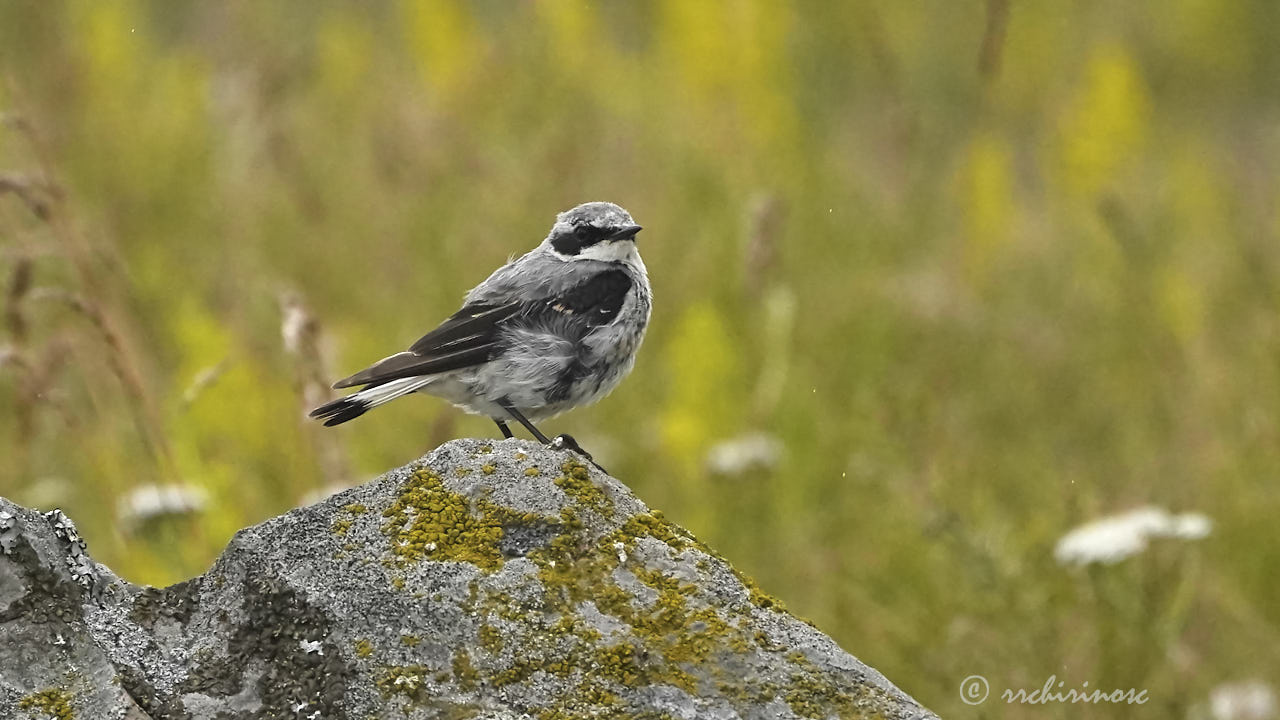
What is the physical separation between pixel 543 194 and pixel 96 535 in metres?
3.61

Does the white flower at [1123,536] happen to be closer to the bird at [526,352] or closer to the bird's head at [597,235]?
the bird at [526,352]

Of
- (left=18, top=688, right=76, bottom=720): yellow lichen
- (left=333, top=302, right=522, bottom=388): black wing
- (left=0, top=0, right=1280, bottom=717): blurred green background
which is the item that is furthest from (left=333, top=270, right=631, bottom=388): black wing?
(left=18, top=688, right=76, bottom=720): yellow lichen

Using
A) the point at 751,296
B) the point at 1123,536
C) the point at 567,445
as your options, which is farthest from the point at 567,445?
the point at 751,296

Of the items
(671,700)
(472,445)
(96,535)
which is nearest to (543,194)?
(96,535)

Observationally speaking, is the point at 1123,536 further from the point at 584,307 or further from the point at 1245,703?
the point at 584,307

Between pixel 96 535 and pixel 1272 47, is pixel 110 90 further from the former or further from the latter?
pixel 1272 47

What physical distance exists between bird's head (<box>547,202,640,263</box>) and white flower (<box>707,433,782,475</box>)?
78.0 inches

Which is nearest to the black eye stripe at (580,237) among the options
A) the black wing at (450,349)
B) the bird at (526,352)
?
the bird at (526,352)

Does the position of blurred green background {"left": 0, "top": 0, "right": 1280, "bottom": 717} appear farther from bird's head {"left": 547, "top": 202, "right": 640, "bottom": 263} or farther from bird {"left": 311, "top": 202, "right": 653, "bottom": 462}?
bird's head {"left": 547, "top": 202, "right": 640, "bottom": 263}

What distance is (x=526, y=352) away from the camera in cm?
428

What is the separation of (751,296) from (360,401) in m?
4.04

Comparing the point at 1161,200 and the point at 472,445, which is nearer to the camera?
the point at 472,445

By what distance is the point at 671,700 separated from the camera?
2688 mm

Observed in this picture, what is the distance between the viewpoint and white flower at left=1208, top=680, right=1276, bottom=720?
506 cm
